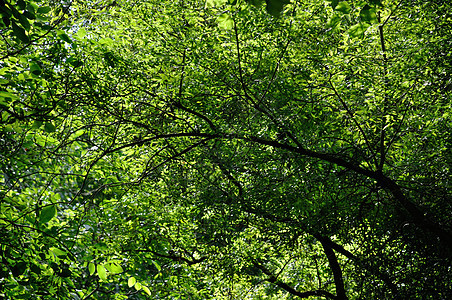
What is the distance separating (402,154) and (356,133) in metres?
1.16

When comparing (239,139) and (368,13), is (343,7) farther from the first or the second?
(239,139)

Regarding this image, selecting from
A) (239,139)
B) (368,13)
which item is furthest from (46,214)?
(239,139)

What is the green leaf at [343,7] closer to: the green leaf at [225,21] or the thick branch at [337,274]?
the green leaf at [225,21]

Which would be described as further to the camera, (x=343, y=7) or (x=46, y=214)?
(x=343, y=7)

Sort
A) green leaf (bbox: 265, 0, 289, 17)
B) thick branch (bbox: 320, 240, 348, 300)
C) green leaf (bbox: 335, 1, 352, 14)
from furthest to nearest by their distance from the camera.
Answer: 1. thick branch (bbox: 320, 240, 348, 300)
2. green leaf (bbox: 335, 1, 352, 14)
3. green leaf (bbox: 265, 0, 289, 17)

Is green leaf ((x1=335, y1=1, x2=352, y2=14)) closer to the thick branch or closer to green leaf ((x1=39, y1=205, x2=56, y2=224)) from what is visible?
green leaf ((x1=39, y1=205, x2=56, y2=224))

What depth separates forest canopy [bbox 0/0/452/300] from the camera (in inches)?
181

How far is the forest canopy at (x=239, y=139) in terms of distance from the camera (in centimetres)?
460

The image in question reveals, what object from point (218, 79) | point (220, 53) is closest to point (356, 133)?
point (218, 79)

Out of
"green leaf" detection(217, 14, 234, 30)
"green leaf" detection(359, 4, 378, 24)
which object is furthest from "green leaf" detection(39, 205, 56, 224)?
"green leaf" detection(359, 4, 378, 24)

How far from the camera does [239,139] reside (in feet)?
18.5

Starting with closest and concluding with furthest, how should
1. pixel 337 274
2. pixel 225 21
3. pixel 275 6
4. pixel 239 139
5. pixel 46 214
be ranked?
pixel 275 6 → pixel 46 214 → pixel 225 21 → pixel 239 139 → pixel 337 274

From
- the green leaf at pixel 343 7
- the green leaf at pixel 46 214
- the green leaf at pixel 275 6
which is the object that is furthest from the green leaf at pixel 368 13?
the green leaf at pixel 46 214

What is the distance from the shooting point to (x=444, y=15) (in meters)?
5.08
